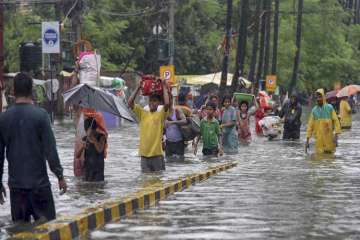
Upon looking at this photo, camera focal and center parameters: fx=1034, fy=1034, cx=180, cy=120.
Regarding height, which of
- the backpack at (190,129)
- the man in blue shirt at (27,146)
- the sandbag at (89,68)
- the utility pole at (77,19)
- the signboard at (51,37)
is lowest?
the backpack at (190,129)

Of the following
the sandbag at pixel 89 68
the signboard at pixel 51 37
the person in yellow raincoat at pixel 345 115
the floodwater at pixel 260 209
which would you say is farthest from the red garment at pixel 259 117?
the sandbag at pixel 89 68

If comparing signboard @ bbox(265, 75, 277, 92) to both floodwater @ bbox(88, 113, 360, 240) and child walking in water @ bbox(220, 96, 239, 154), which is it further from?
floodwater @ bbox(88, 113, 360, 240)

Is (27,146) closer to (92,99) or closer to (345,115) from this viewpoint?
(92,99)

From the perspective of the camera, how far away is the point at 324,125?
2486 cm

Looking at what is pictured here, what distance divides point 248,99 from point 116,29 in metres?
26.9

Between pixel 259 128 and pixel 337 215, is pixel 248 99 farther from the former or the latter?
pixel 337 215

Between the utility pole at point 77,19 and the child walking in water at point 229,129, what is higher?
the utility pole at point 77,19

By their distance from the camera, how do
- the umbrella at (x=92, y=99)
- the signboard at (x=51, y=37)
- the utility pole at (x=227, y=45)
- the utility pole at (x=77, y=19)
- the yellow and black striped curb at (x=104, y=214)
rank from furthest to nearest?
the utility pole at (x=227, y=45)
the utility pole at (x=77, y=19)
the signboard at (x=51, y=37)
the umbrella at (x=92, y=99)
the yellow and black striped curb at (x=104, y=214)

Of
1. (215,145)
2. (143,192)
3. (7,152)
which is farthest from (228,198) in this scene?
(215,145)

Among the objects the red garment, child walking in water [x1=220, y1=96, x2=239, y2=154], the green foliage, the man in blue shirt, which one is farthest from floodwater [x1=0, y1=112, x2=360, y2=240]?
the green foliage

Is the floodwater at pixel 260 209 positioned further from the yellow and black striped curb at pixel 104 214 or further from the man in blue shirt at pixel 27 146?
the man in blue shirt at pixel 27 146

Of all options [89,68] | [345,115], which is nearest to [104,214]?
[89,68]

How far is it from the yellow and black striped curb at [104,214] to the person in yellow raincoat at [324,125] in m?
8.61

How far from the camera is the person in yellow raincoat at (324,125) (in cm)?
2473
